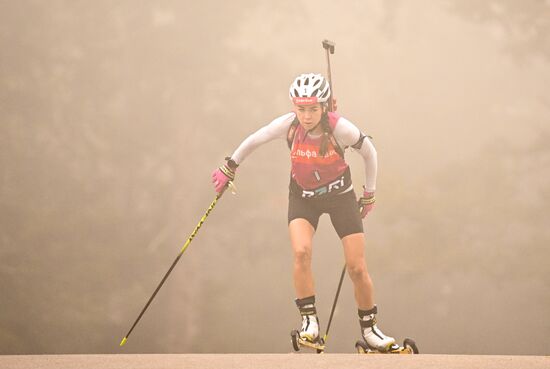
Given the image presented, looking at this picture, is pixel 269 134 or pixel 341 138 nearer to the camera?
pixel 341 138

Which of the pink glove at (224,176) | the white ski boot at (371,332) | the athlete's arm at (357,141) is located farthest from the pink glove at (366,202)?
the pink glove at (224,176)

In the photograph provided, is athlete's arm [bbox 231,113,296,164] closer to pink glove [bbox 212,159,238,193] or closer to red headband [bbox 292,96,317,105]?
pink glove [bbox 212,159,238,193]

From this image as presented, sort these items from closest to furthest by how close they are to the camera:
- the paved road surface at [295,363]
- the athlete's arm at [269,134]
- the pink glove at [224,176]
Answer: the paved road surface at [295,363]
the athlete's arm at [269,134]
the pink glove at [224,176]

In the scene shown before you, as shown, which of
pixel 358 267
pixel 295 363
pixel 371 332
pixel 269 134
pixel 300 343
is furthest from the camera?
pixel 269 134

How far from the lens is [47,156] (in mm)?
5996

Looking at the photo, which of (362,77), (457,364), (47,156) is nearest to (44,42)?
(47,156)

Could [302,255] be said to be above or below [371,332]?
above

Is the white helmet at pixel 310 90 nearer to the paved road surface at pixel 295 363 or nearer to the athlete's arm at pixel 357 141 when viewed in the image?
the athlete's arm at pixel 357 141

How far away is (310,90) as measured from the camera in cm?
434

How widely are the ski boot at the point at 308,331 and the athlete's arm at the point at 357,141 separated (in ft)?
2.66

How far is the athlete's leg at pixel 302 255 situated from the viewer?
13.9 ft

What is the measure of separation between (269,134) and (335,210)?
0.62 m

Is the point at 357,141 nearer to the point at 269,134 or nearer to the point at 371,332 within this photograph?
the point at 269,134

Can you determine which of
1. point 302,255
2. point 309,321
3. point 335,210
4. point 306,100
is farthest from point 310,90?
point 309,321
